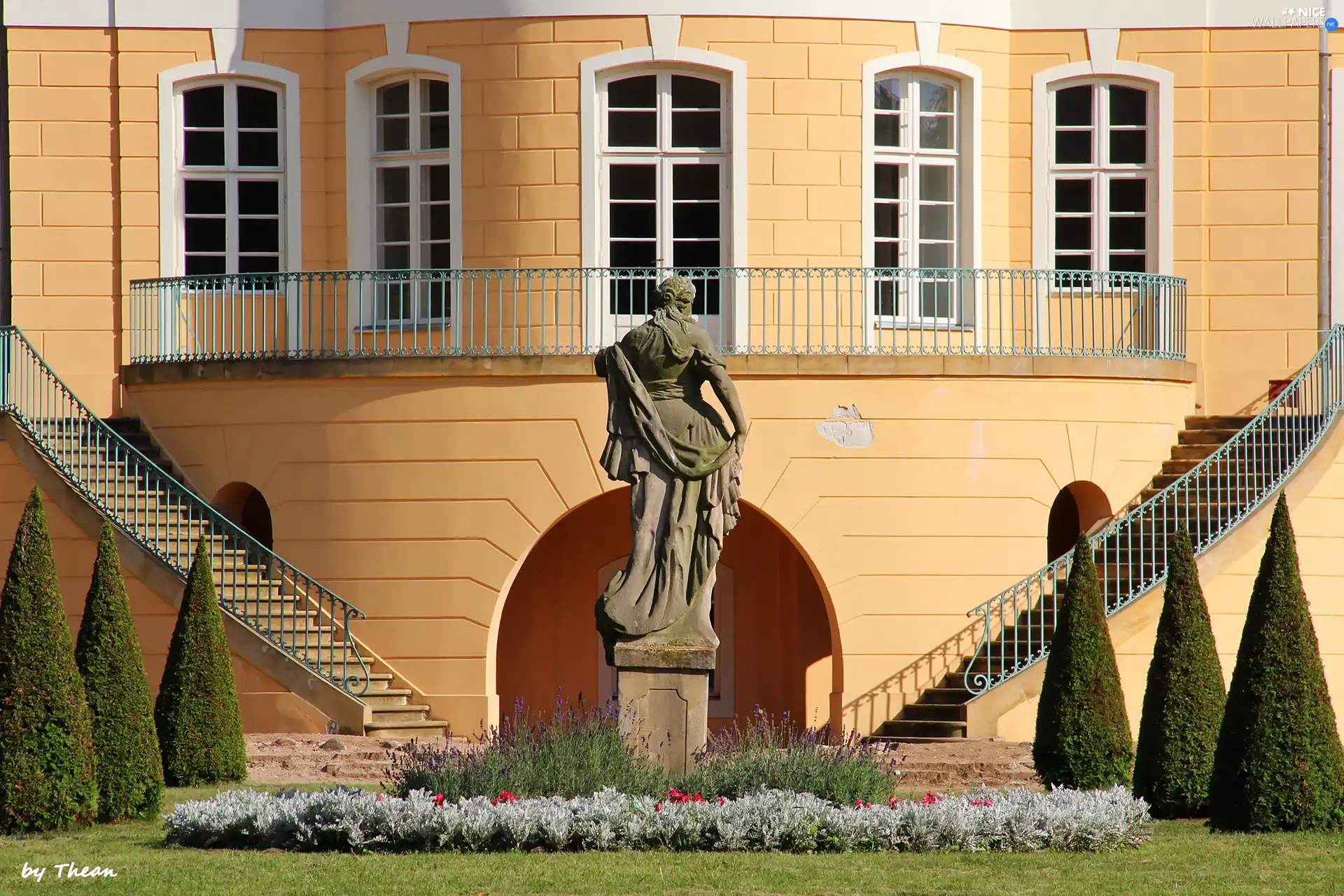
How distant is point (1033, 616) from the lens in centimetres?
2355

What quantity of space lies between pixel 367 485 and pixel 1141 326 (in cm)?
794

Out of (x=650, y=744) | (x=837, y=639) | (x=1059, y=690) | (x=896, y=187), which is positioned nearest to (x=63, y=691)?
(x=650, y=744)

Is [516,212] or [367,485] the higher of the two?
[516,212]

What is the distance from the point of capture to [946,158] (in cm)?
2503

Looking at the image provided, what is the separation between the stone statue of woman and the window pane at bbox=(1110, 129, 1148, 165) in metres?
10.9

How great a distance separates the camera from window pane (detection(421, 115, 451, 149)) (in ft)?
81.6

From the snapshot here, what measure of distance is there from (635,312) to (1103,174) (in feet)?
17.0

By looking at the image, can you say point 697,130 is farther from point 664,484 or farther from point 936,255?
point 664,484

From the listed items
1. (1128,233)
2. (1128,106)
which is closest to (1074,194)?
(1128,233)

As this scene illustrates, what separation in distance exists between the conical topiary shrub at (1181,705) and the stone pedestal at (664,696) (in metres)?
3.62

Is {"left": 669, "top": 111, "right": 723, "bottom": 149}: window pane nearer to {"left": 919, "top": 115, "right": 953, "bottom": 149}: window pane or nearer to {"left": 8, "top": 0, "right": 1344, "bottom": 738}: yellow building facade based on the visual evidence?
{"left": 8, "top": 0, "right": 1344, "bottom": 738}: yellow building facade

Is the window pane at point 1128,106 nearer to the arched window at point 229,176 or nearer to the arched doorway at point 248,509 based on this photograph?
the arched window at point 229,176

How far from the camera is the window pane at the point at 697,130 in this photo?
80.2 ft

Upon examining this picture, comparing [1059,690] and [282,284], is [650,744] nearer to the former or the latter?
[1059,690]
